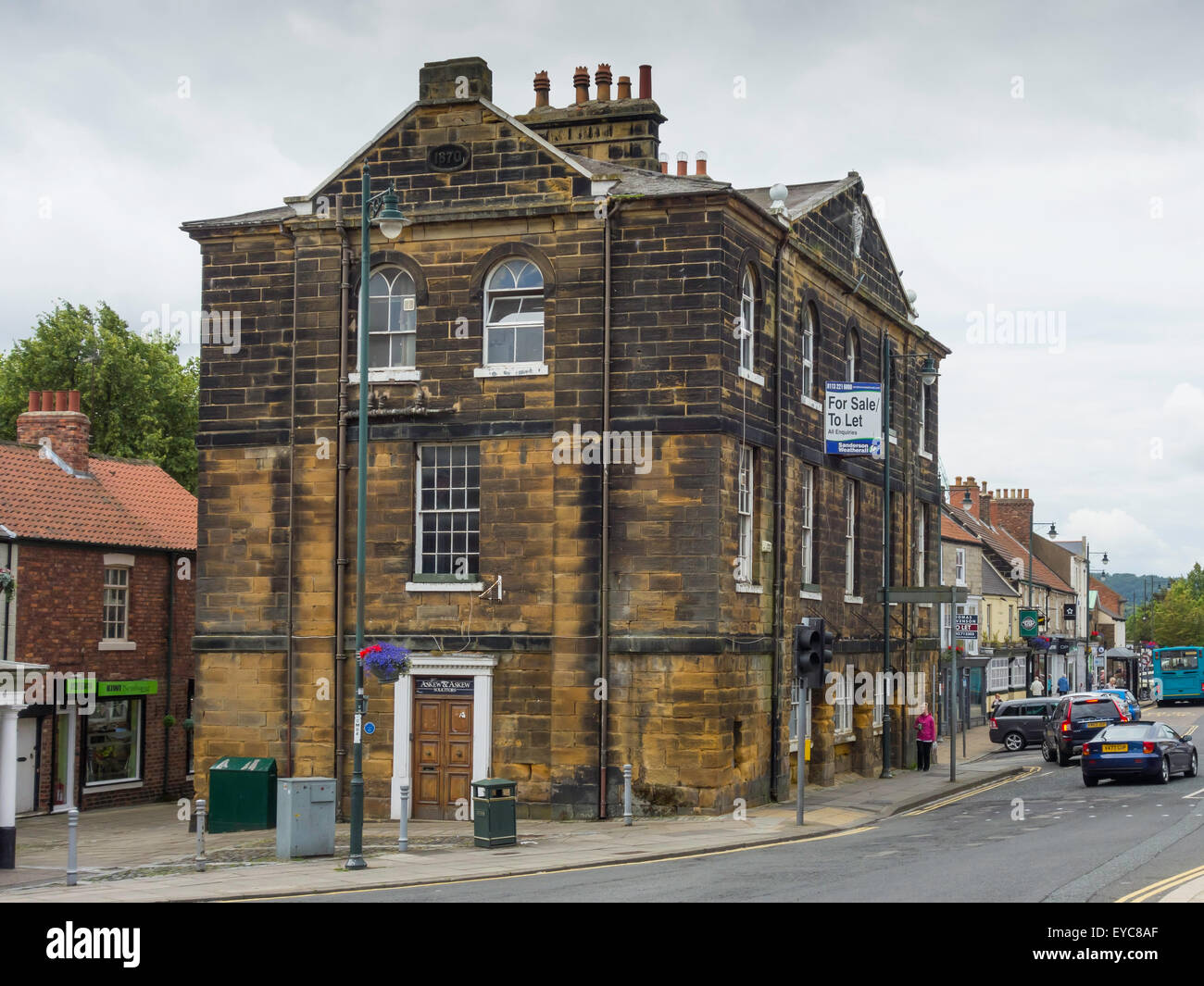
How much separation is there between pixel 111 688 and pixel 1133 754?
22.1 metres

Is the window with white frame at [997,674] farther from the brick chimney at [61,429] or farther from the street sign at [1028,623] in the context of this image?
the brick chimney at [61,429]

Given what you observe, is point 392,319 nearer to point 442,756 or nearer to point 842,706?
point 442,756

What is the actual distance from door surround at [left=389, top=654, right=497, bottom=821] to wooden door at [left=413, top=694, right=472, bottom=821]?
0.16 m

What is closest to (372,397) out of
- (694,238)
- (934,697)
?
(694,238)

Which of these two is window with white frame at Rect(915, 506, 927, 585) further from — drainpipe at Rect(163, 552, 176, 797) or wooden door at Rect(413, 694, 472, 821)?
drainpipe at Rect(163, 552, 176, 797)

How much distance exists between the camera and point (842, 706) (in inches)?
1315

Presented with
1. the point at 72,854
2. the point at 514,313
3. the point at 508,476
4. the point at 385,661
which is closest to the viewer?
the point at 72,854

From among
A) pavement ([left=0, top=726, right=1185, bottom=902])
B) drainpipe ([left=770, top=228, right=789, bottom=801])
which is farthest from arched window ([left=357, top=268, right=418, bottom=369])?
pavement ([left=0, top=726, right=1185, bottom=902])

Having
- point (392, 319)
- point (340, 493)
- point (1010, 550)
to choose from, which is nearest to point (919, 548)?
point (392, 319)

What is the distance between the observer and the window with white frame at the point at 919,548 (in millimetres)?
39688

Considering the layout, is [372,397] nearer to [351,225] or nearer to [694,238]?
[351,225]

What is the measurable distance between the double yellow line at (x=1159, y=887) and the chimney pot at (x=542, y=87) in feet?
70.3

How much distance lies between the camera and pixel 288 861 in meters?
21.0
